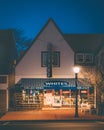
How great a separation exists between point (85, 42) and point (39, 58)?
6.48 meters

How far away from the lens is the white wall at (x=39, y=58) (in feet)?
137

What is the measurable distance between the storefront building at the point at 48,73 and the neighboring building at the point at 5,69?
767mm

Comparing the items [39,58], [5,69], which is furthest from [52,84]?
[5,69]

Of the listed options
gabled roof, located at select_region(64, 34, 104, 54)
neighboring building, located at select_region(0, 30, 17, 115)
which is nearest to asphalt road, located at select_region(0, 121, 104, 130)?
neighboring building, located at select_region(0, 30, 17, 115)

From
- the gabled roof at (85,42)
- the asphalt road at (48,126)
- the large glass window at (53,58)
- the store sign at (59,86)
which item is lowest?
the asphalt road at (48,126)

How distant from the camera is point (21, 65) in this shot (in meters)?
41.8

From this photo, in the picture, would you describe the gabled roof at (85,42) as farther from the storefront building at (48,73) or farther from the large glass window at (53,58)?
the large glass window at (53,58)

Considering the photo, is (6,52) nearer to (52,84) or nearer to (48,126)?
(52,84)

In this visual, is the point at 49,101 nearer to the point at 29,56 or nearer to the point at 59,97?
the point at 59,97

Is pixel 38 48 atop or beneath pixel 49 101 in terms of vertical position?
atop

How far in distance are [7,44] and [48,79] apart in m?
6.60

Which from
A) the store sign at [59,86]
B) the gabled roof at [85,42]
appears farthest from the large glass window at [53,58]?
the gabled roof at [85,42]

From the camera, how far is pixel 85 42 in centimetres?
4544

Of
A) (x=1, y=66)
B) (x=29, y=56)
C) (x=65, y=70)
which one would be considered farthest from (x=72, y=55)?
(x=1, y=66)
